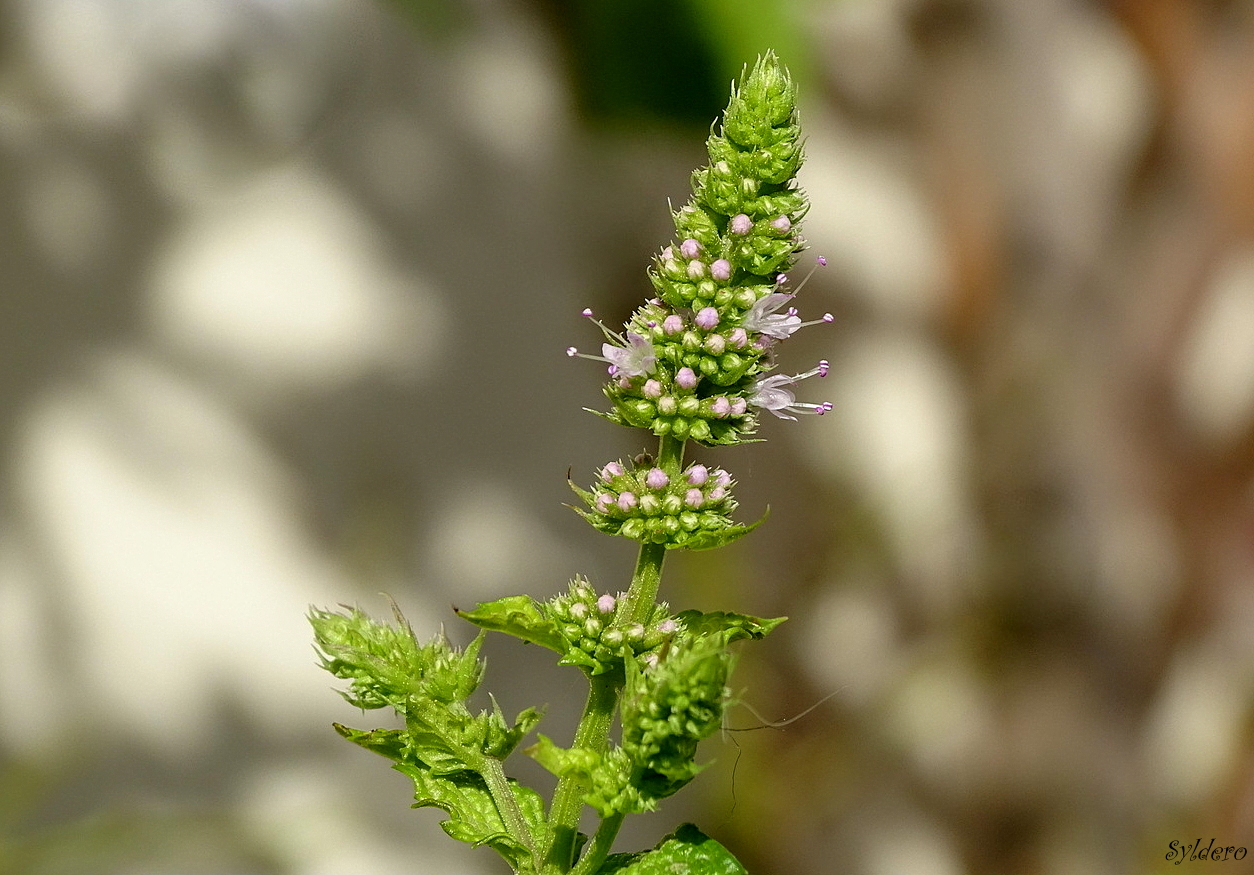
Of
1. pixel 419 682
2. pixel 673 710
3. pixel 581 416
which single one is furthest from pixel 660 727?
pixel 581 416

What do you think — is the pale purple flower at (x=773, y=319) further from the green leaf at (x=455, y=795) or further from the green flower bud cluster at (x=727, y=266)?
the green leaf at (x=455, y=795)

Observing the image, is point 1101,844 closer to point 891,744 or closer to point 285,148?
point 891,744

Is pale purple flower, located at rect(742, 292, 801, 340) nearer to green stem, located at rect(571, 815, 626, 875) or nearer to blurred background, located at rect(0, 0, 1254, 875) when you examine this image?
green stem, located at rect(571, 815, 626, 875)

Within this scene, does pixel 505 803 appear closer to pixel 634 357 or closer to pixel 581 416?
pixel 634 357

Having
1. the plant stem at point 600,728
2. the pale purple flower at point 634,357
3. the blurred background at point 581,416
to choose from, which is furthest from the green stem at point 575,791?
the blurred background at point 581,416

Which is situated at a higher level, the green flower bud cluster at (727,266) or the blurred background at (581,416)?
the blurred background at (581,416)
